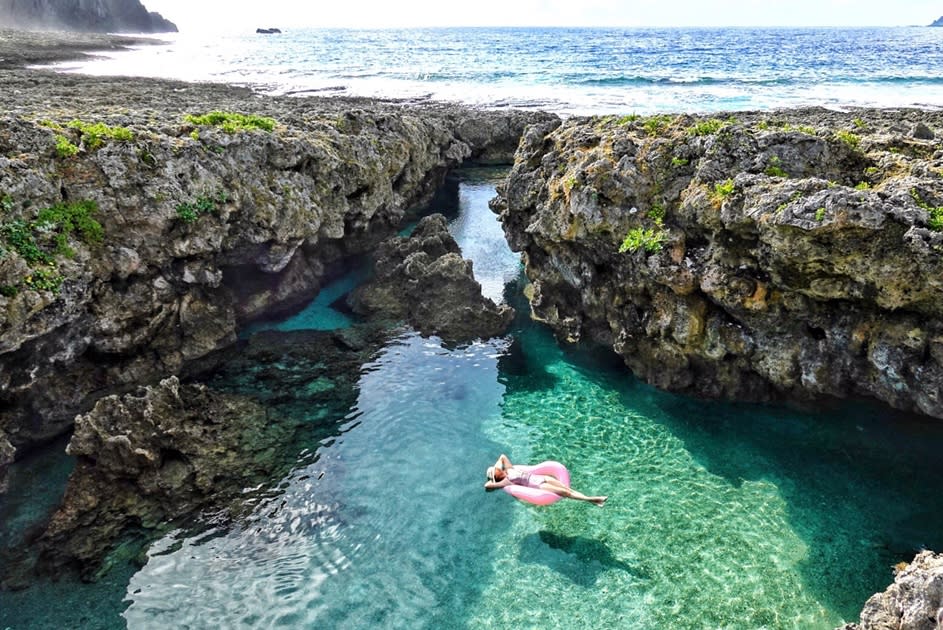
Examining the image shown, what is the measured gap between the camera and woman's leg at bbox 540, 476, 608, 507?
12.0 meters

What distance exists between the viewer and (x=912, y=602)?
7.20m

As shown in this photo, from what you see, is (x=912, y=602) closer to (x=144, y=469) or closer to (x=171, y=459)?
(x=171, y=459)

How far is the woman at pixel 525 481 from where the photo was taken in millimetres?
12156

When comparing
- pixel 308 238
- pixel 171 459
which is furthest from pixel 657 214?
pixel 171 459

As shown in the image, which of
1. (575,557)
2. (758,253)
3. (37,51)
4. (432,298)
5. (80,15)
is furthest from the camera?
(80,15)

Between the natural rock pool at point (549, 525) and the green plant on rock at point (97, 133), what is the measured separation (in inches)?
320

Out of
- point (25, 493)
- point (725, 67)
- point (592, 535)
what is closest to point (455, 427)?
point (592, 535)

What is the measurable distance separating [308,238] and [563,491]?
43.2 ft

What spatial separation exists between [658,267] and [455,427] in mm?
6795

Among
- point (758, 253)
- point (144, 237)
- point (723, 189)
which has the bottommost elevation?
point (144, 237)

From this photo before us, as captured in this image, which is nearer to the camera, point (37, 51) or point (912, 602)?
point (912, 602)

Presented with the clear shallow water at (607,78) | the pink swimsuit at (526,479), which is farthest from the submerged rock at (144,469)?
the clear shallow water at (607,78)

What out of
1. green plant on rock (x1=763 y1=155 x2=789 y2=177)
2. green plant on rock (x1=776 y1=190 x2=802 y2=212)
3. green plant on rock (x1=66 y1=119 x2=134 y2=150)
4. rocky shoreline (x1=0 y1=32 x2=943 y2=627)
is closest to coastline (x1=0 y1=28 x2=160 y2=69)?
green plant on rock (x1=66 y1=119 x2=134 y2=150)

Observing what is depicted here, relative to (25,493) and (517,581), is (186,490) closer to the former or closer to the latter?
(25,493)
